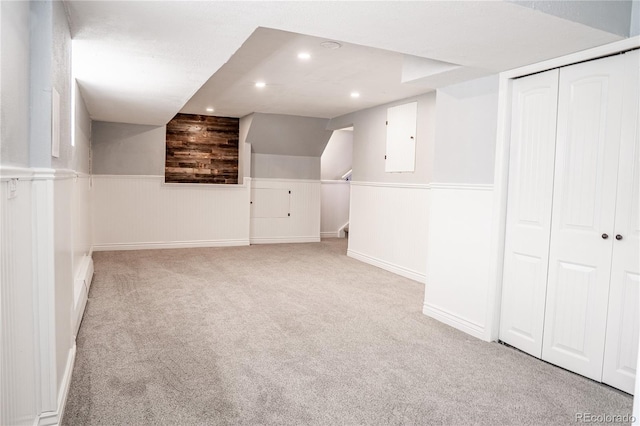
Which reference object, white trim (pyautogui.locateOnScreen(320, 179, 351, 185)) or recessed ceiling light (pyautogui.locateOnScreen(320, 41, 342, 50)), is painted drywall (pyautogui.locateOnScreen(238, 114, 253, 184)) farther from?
recessed ceiling light (pyautogui.locateOnScreen(320, 41, 342, 50))

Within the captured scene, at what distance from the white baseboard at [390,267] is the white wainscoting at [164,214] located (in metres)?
2.08

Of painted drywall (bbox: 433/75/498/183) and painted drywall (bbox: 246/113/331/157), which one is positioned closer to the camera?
painted drywall (bbox: 433/75/498/183)

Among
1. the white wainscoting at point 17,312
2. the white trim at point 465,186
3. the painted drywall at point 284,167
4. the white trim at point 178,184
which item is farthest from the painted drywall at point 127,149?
the white wainscoting at point 17,312

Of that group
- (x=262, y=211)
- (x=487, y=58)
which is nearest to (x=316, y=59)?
(x=487, y=58)

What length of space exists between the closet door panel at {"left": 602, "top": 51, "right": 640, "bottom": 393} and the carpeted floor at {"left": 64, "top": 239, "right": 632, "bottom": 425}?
7.4 inches

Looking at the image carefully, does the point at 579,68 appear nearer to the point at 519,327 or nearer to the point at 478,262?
the point at 478,262

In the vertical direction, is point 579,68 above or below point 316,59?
below

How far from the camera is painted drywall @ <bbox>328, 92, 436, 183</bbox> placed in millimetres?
5059

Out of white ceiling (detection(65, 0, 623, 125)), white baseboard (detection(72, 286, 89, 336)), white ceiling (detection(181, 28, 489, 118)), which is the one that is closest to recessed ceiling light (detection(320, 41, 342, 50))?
white ceiling (detection(181, 28, 489, 118))

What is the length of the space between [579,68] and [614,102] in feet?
1.06

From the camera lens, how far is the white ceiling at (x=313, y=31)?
203cm

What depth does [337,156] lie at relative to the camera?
28.9 ft

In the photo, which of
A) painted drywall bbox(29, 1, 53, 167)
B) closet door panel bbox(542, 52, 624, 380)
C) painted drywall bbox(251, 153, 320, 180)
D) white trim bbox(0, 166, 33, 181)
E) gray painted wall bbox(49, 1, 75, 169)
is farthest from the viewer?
painted drywall bbox(251, 153, 320, 180)

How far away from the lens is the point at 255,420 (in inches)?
82.0
